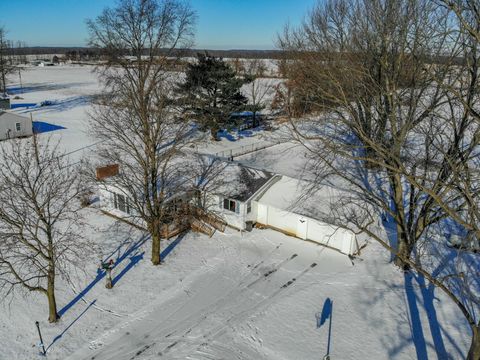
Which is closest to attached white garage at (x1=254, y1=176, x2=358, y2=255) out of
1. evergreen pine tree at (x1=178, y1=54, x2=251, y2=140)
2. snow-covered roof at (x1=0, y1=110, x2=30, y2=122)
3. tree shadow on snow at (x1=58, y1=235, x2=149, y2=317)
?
tree shadow on snow at (x1=58, y1=235, x2=149, y2=317)

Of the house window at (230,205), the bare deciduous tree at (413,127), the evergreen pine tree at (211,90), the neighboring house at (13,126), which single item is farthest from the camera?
the neighboring house at (13,126)

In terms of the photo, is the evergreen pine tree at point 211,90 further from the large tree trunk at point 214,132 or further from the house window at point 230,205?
the house window at point 230,205

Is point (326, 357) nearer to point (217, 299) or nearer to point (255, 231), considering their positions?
point (217, 299)

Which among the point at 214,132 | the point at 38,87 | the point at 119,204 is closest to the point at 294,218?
the point at 119,204

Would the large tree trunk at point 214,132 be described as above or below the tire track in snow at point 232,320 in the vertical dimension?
above

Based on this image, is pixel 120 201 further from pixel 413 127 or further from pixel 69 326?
pixel 413 127

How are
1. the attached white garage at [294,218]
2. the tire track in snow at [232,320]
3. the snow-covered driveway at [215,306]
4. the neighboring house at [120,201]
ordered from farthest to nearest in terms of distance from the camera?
the neighboring house at [120,201] → the attached white garage at [294,218] → the tire track in snow at [232,320] → the snow-covered driveway at [215,306]

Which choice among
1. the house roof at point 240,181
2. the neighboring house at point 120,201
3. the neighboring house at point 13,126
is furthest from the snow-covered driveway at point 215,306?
the neighboring house at point 13,126
